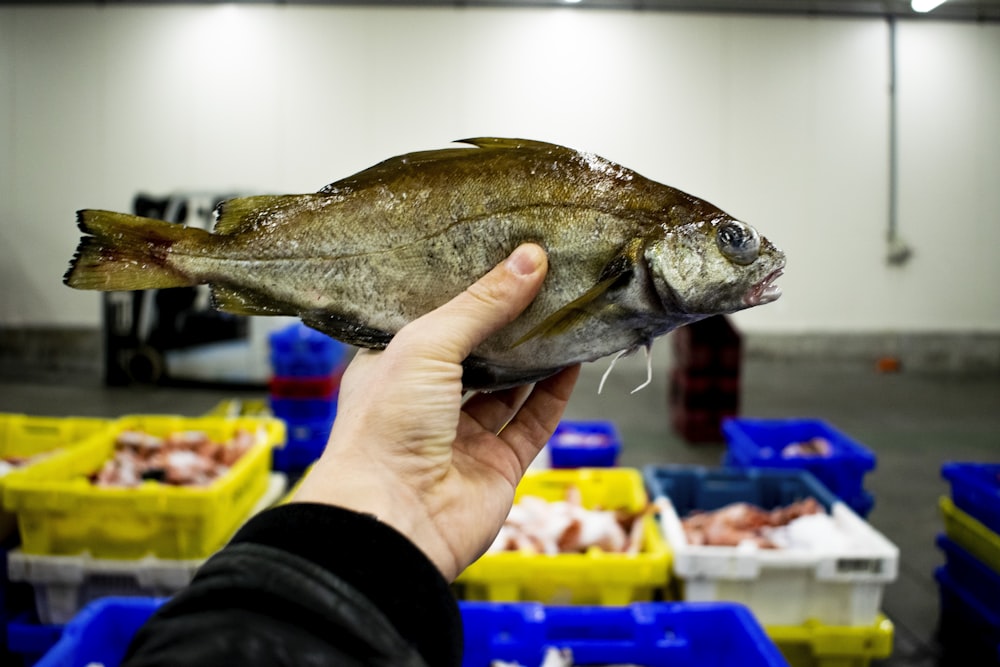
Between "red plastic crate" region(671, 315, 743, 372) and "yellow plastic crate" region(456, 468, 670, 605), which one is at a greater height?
"red plastic crate" region(671, 315, 743, 372)

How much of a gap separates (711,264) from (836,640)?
6.35ft

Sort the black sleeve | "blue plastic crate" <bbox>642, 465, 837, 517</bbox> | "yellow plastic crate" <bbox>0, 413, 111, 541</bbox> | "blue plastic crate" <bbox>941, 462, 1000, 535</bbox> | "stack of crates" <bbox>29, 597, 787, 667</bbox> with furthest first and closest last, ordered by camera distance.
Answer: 1. "yellow plastic crate" <bbox>0, 413, 111, 541</bbox>
2. "blue plastic crate" <bbox>642, 465, 837, 517</bbox>
3. "blue plastic crate" <bbox>941, 462, 1000, 535</bbox>
4. "stack of crates" <bbox>29, 597, 787, 667</bbox>
5. the black sleeve

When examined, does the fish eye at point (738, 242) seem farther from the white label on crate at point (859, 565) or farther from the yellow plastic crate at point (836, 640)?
the yellow plastic crate at point (836, 640)

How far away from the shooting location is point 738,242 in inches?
36.5

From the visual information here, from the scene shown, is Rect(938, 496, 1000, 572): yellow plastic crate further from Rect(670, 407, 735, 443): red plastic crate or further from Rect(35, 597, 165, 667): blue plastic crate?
Rect(35, 597, 165, 667): blue plastic crate

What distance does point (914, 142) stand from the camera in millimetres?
8695

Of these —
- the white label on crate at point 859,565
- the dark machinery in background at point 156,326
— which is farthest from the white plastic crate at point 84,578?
the dark machinery in background at point 156,326

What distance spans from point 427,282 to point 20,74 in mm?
9807

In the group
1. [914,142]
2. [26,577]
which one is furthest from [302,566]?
[914,142]

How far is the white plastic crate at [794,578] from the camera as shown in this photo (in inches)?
88.5

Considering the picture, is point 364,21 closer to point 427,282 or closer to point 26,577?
point 26,577

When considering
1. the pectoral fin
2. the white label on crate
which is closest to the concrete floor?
the white label on crate

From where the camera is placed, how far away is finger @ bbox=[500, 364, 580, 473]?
1240 millimetres

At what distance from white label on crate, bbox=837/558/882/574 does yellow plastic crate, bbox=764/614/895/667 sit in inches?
7.9
